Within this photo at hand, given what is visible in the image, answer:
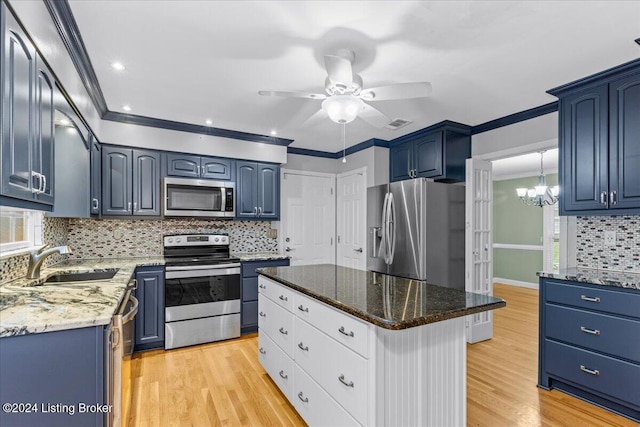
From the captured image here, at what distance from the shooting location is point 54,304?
5.31 feet

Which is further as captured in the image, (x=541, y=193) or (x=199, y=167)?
(x=541, y=193)

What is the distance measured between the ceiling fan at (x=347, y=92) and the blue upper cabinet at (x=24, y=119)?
111 cm

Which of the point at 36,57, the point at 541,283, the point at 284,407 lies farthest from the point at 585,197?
the point at 36,57

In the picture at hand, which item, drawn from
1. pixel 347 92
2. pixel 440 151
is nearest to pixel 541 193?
pixel 440 151

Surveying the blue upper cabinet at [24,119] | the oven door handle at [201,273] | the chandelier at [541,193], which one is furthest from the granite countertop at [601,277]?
the blue upper cabinet at [24,119]

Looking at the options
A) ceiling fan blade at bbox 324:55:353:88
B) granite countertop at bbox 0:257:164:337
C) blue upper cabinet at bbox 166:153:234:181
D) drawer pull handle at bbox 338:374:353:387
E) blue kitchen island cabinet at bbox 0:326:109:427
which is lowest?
drawer pull handle at bbox 338:374:353:387

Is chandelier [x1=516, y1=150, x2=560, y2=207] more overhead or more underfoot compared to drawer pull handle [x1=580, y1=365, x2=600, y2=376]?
more overhead

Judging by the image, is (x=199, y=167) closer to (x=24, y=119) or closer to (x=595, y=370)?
(x=24, y=119)

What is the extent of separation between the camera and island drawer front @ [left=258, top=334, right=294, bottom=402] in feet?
7.59

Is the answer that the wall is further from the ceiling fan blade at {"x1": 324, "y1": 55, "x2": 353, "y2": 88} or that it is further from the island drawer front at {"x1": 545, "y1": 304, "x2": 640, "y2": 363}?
the ceiling fan blade at {"x1": 324, "y1": 55, "x2": 353, "y2": 88}

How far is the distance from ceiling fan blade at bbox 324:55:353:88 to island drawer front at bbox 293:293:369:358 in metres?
1.34

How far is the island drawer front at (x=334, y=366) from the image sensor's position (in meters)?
1.57

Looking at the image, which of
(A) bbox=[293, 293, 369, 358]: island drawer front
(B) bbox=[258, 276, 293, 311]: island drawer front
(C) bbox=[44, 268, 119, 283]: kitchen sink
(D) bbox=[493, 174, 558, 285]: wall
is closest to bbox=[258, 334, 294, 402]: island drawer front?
(B) bbox=[258, 276, 293, 311]: island drawer front

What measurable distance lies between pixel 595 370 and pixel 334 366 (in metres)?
1.97
